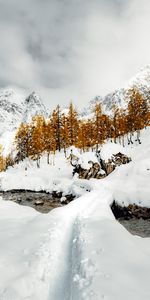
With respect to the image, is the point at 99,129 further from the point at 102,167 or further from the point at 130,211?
the point at 130,211

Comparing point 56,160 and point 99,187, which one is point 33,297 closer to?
point 99,187

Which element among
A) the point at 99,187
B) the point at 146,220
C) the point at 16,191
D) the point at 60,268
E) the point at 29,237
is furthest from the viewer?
the point at 16,191

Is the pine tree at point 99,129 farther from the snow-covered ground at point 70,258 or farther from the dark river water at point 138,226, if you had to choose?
the snow-covered ground at point 70,258

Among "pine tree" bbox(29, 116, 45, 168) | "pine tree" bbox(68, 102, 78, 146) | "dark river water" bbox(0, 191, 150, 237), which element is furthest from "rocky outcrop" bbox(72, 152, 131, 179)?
"pine tree" bbox(68, 102, 78, 146)

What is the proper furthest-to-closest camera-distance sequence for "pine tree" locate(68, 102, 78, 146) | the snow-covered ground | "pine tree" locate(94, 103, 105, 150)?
1. "pine tree" locate(68, 102, 78, 146)
2. "pine tree" locate(94, 103, 105, 150)
3. the snow-covered ground

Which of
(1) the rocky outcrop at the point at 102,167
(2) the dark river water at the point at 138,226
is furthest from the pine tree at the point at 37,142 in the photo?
(2) the dark river water at the point at 138,226

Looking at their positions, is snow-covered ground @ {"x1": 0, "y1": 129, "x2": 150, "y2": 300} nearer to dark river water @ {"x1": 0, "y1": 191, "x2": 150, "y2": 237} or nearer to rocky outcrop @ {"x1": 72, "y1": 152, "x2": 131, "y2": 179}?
dark river water @ {"x1": 0, "y1": 191, "x2": 150, "y2": 237}

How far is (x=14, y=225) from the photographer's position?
1653 cm

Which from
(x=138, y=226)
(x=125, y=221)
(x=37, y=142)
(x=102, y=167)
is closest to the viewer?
(x=138, y=226)

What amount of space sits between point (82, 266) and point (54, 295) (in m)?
1.48

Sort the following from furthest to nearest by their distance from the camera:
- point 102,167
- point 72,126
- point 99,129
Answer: point 72,126
point 99,129
point 102,167

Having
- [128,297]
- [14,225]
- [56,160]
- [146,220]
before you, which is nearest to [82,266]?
[128,297]

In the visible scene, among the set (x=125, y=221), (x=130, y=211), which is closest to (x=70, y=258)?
(x=125, y=221)

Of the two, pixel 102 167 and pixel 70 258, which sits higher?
pixel 102 167
